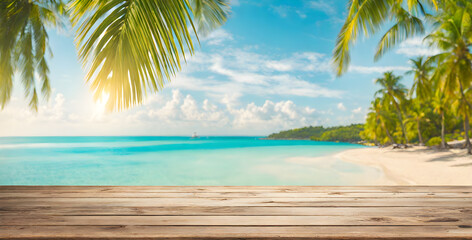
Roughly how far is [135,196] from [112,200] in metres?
0.16

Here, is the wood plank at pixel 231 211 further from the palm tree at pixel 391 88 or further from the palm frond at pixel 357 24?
the palm tree at pixel 391 88

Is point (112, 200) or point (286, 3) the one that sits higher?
point (286, 3)

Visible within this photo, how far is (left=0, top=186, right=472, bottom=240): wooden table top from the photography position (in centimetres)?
125

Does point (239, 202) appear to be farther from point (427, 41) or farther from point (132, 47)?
point (427, 41)

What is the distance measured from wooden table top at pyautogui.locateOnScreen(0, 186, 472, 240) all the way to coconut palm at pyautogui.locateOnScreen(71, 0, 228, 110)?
2.31 feet

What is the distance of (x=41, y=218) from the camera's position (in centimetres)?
145

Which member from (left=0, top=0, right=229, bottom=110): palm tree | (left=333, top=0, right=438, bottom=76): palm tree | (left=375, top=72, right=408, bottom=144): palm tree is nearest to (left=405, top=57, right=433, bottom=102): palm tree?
(left=375, top=72, right=408, bottom=144): palm tree

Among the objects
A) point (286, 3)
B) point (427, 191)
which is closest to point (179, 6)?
point (427, 191)

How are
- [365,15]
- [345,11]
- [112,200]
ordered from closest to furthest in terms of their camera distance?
[112,200]
[365,15]
[345,11]

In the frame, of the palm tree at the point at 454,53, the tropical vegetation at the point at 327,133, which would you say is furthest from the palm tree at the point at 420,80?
the tropical vegetation at the point at 327,133

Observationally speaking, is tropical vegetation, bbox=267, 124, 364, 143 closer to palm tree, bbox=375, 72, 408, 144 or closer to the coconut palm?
palm tree, bbox=375, 72, 408, 144

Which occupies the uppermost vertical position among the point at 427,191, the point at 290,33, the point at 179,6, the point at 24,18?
the point at 290,33

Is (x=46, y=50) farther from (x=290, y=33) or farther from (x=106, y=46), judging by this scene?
(x=290, y=33)

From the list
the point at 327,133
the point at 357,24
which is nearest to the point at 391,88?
the point at 357,24
